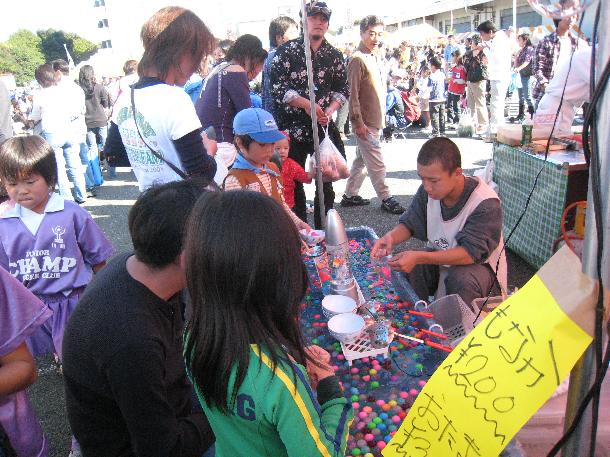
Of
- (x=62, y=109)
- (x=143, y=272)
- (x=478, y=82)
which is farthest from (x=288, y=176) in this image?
(x=478, y=82)

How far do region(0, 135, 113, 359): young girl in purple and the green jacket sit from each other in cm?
161

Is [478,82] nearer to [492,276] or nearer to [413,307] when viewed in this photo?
[492,276]

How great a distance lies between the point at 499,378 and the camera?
81 centimetres

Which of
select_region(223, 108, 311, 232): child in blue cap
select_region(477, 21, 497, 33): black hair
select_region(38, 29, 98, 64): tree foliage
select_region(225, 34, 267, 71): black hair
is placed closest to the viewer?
select_region(223, 108, 311, 232): child in blue cap

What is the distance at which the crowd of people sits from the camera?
1.05 metres

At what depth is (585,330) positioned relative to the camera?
0.72 meters

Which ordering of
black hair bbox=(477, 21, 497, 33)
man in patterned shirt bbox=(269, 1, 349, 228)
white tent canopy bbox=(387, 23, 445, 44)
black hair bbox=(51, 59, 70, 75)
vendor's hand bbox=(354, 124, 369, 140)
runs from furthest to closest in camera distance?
white tent canopy bbox=(387, 23, 445, 44), black hair bbox=(477, 21, 497, 33), black hair bbox=(51, 59, 70, 75), vendor's hand bbox=(354, 124, 369, 140), man in patterned shirt bbox=(269, 1, 349, 228)

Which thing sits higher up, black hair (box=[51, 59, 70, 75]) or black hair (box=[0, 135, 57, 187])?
black hair (box=[51, 59, 70, 75])

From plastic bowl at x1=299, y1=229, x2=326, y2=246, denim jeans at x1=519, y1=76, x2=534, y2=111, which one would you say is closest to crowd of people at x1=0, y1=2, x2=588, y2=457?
plastic bowl at x1=299, y1=229, x2=326, y2=246

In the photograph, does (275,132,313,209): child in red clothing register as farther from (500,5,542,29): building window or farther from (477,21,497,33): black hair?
(500,5,542,29): building window

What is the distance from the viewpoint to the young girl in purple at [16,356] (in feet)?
4.85

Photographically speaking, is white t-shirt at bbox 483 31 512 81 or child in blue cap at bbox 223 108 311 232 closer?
child in blue cap at bbox 223 108 311 232

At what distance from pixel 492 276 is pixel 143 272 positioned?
181 cm

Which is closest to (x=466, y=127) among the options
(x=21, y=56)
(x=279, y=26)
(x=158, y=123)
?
(x=279, y=26)
